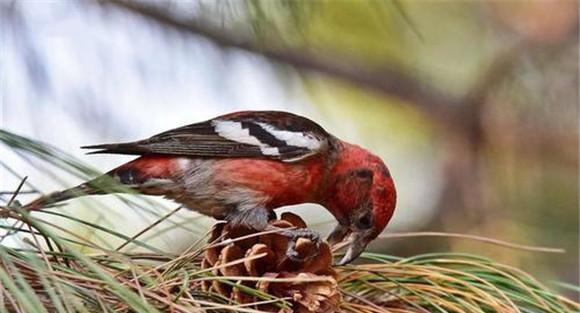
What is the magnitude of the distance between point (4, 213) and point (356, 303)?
400mm

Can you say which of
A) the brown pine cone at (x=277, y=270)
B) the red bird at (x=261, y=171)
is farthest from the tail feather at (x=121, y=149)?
the brown pine cone at (x=277, y=270)

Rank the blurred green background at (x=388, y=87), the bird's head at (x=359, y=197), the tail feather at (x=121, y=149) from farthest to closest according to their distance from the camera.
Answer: the blurred green background at (x=388, y=87) → the bird's head at (x=359, y=197) → the tail feather at (x=121, y=149)

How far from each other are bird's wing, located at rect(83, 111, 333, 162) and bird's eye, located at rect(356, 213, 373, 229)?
146mm

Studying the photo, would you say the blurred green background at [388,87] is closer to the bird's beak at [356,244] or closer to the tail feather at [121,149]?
the tail feather at [121,149]

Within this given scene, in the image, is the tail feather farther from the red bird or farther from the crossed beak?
the crossed beak

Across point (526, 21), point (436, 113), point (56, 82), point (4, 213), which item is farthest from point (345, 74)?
point (4, 213)

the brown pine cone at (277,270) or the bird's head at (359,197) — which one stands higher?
the bird's head at (359,197)

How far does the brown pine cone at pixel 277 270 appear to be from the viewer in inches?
39.6

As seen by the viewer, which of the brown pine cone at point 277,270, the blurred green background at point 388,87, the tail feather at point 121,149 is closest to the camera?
the brown pine cone at point 277,270

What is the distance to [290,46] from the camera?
195cm

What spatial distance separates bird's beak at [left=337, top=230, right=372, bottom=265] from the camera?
4.27ft

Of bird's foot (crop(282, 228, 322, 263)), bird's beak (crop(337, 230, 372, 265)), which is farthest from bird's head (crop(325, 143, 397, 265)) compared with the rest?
bird's foot (crop(282, 228, 322, 263))

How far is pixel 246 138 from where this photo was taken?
59.5 inches

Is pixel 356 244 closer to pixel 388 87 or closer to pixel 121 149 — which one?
pixel 121 149
